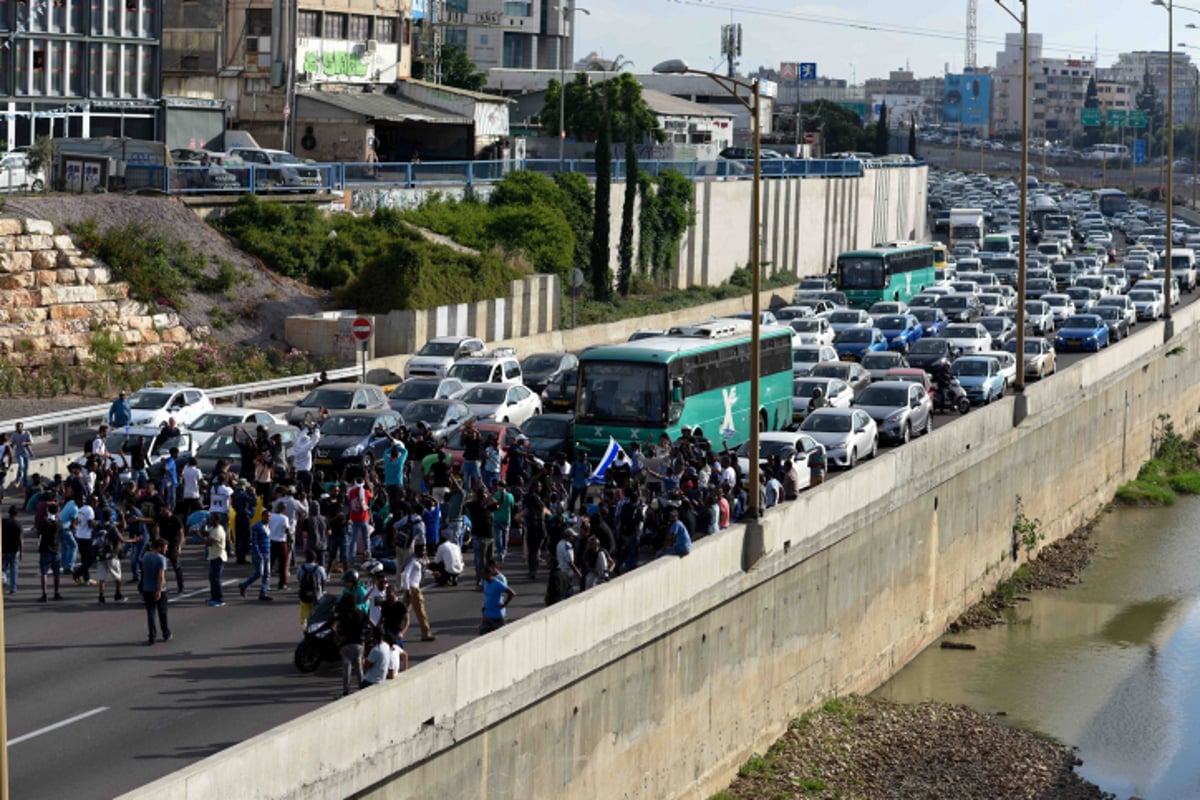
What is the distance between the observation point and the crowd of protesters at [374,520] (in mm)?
22172

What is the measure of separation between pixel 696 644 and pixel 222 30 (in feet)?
186

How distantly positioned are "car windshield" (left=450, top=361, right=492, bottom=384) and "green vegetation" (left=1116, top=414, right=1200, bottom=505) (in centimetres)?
2092

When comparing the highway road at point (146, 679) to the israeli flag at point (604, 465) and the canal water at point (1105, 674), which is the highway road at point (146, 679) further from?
the canal water at point (1105, 674)

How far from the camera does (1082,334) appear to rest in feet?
193

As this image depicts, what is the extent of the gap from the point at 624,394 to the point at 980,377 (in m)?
14.4

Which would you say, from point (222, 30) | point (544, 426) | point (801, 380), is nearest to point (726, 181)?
point (222, 30)

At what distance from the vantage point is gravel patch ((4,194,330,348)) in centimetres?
4694

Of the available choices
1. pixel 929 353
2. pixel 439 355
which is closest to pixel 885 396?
pixel 929 353

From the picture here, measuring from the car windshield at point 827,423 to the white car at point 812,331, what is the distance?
14.0m

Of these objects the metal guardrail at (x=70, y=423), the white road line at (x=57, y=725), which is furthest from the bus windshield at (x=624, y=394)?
the white road line at (x=57, y=725)

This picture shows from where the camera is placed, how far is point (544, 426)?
34688 millimetres

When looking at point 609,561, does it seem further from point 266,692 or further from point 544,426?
point 544,426

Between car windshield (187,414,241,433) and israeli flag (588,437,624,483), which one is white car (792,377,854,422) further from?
car windshield (187,414,241,433)

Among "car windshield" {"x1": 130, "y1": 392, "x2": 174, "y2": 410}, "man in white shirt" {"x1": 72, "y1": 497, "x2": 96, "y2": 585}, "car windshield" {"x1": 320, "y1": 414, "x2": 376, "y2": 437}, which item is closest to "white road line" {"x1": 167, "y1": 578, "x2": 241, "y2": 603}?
"man in white shirt" {"x1": 72, "y1": 497, "x2": 96, "y2": 585}
